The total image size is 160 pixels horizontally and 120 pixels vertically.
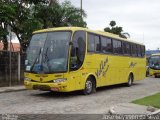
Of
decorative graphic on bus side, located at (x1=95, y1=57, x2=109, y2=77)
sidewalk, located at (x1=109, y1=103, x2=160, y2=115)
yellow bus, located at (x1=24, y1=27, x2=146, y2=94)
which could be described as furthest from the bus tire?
sidewalk, located at (x1=109, y1=103, x2=160, y2=115)

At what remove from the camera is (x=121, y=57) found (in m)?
22.8

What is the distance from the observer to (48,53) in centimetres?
1669

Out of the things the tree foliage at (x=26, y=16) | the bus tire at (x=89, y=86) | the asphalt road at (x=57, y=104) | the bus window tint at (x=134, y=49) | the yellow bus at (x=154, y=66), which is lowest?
the asphalt road at (x=57, y=104)

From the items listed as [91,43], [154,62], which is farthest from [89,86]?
[154,62]

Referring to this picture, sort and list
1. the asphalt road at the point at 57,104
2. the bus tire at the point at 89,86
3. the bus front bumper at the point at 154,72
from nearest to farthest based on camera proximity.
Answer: the asphalt road at the point at 57,104 → the bus tire at the point at 89,86 → the bus front bumper at the point at 154,72

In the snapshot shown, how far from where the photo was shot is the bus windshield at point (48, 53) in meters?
16.4

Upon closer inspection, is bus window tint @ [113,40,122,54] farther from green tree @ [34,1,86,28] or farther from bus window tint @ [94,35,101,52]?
green tree @ [34,1,86,28]

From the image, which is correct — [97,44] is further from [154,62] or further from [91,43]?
[154,62]

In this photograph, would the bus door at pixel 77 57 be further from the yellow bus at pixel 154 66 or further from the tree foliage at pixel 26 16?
the yellow bus at pixel 154 66

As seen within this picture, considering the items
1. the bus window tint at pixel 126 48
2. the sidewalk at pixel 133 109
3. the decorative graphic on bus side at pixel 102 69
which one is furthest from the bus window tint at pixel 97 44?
the sidewalk at pixel 133 109

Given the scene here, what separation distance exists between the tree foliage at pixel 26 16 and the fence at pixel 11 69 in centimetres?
116

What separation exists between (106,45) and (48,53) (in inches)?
186

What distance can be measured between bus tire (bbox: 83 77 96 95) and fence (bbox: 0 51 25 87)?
5696mm

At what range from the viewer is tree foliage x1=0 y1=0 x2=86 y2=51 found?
21.7m
